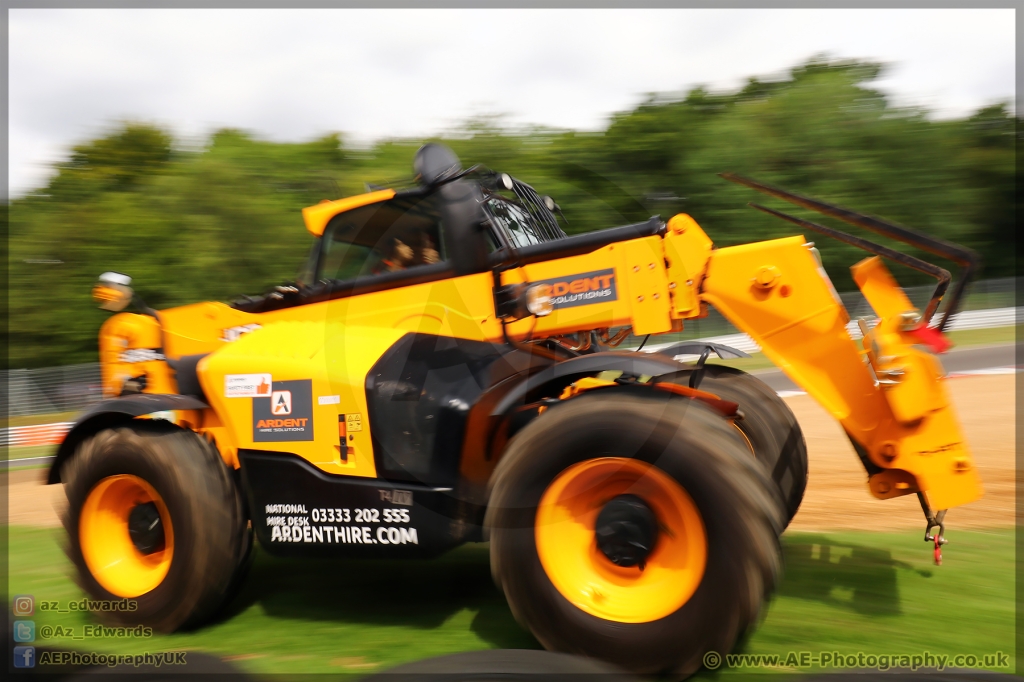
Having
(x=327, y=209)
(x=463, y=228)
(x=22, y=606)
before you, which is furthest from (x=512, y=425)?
(x=22, y=606)

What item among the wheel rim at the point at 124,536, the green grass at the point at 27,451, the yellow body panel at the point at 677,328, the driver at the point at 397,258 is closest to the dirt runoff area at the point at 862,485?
the wheel rim at the point at 124,536

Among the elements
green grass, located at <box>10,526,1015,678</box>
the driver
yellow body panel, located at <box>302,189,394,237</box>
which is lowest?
green grass, located at <box>10,526,1015,678</box>

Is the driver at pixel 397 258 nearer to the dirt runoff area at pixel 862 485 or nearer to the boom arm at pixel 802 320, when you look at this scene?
the boom arm at pixel 802 320

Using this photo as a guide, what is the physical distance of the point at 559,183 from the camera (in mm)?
4988

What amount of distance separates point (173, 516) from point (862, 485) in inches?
231

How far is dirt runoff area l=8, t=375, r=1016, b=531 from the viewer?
5871mm

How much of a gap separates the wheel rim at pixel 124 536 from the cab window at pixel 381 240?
1.63 meters

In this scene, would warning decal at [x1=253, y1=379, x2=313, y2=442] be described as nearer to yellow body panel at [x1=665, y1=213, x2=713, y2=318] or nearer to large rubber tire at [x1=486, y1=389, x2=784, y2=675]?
large rubber tire at [x1=486, y1=389, x2=784, y2=675]

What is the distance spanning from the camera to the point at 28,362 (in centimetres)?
2109

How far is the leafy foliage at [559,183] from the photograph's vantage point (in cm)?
520

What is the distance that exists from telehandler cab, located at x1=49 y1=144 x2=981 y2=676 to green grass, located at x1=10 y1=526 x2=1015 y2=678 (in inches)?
14.3

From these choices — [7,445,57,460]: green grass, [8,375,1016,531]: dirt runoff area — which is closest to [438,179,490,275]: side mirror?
[8,375,1016,531]: dirt runoff area

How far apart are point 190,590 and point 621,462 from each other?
2.42 meters

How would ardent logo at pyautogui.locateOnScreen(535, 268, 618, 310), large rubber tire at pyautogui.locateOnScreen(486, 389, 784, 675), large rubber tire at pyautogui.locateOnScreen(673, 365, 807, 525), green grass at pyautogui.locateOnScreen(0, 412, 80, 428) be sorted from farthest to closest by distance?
green grass at pyautogui.locateOnScreen(0, 412, 80, 428) → large rubber tire at pyautogui.locateOnScreen(673, 365, 807, 525) → ardent logo at pyautogui.locateOnScreen(535, 268, 618, 310) → large rubber tire at pyautogui.locateOnScreen(486, 389, 784, 675)
